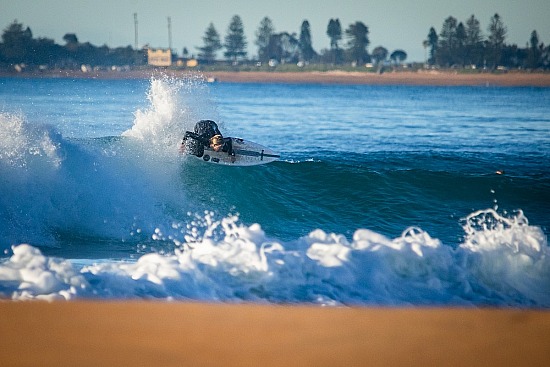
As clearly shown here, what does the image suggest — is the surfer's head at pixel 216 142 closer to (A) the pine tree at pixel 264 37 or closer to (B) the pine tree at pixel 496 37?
(A) the pine tree at pixel 264 37

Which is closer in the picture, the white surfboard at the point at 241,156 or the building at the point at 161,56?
the white surfboard at the point at 241,156

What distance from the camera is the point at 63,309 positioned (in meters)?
5.30

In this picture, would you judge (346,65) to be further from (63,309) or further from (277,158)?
(63,309)

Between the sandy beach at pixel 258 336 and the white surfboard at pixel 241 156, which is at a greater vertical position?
the white surfboard at pixel 241 156

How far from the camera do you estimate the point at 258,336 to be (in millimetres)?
→ 4891

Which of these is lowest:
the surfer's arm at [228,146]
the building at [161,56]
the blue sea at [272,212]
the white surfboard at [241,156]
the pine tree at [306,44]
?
the blue sea at [272,212]

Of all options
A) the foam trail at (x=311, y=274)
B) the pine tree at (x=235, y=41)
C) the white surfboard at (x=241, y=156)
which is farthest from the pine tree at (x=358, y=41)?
the foam trail at (x=311, y=274)

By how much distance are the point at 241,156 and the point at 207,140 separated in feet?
2.47

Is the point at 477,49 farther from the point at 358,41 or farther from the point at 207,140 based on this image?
the point at 207,140

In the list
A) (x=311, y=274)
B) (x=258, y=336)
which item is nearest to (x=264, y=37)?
(x=311, y=274)

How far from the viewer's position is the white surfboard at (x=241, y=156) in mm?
11773

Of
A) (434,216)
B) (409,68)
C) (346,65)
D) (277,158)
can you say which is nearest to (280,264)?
(434,216)

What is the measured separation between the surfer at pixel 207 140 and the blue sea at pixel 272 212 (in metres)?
0.26

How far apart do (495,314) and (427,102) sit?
34.4 metres
